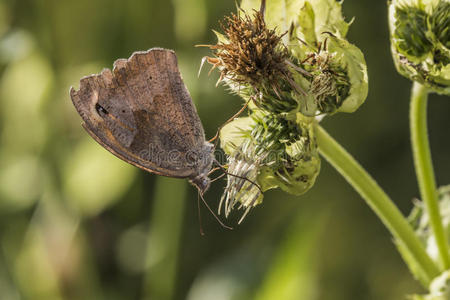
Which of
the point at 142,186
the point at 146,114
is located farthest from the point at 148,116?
the point at 142,186

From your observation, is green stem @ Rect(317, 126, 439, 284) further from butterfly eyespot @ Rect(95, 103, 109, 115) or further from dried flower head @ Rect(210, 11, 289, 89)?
butterfly eyespot @ Rect(95, 103, 109, 115)

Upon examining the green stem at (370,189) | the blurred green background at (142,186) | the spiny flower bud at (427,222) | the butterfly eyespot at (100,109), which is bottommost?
the blurred green background at (142,186)

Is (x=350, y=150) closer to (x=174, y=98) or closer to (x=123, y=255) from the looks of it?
(x=123, y=255)

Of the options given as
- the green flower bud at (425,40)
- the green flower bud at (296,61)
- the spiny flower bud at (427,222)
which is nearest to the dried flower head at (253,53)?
the green flower bud at (296,61)

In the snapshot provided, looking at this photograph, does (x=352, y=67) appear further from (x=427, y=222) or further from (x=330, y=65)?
(x=427, y=222)

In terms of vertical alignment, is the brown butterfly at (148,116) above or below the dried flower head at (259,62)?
below

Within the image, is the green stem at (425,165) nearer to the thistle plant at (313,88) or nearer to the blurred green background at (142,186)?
the thistle plant at (313,88)
